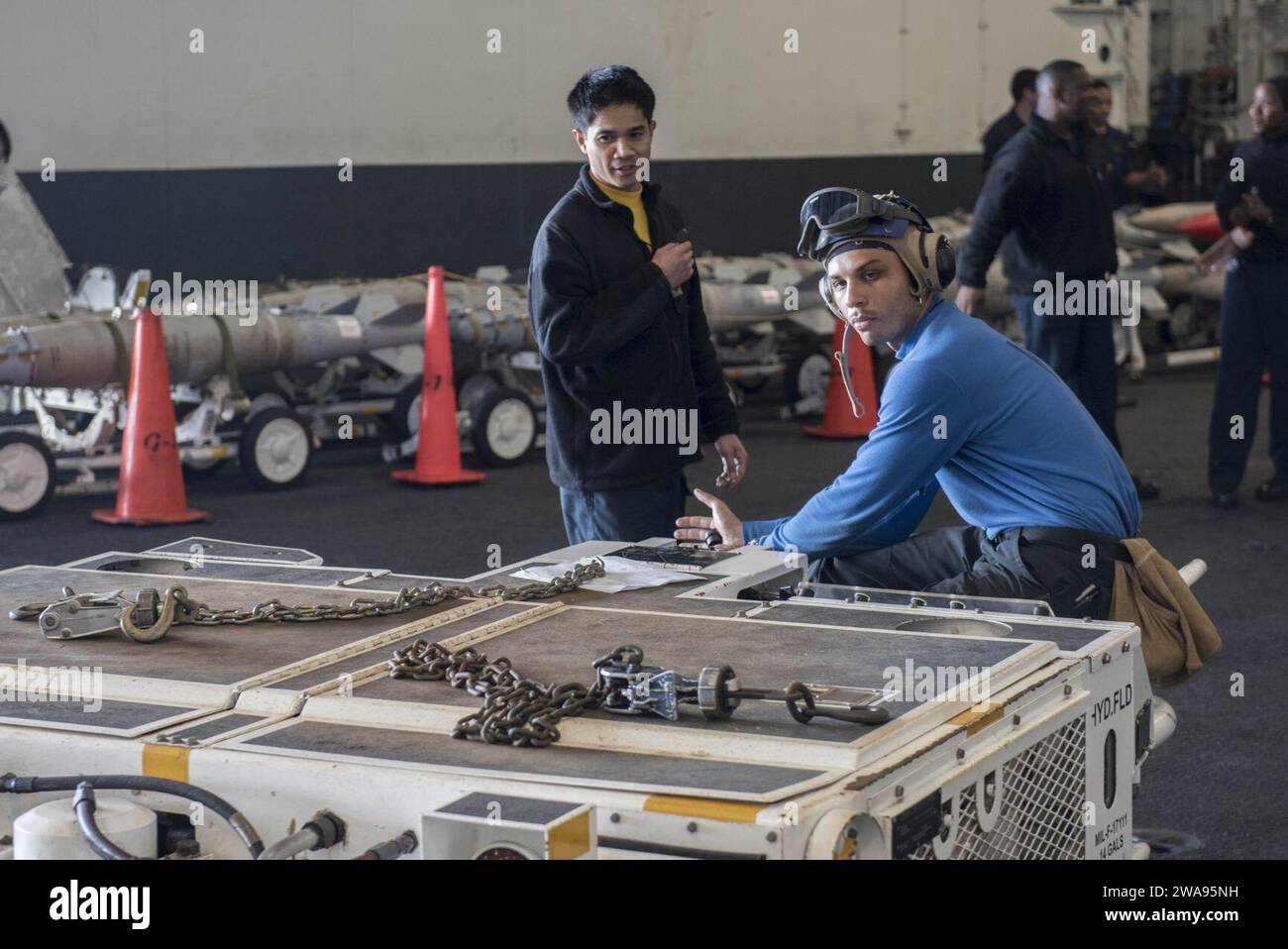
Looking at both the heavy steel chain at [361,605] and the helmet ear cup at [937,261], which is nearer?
the heavy steel chain at [361,605]

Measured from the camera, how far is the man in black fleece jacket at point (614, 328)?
3.62m

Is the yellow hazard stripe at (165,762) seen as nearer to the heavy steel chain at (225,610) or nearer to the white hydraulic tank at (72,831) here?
the white hydraulic tank at (72,831)

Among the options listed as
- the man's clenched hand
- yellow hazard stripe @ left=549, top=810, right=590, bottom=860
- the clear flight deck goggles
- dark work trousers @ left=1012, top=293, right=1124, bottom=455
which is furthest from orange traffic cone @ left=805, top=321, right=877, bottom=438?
yellow hazard stripe @ left=549, top=810, right=590, bottom=860

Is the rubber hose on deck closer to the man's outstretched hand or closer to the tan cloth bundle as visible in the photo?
the man's outstretched hand

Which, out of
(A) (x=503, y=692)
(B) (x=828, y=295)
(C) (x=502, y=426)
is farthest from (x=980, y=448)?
(C) (x=502, y=426)

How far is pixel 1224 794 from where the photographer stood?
3801 mm

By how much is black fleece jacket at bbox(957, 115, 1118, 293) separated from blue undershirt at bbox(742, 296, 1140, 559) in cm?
357

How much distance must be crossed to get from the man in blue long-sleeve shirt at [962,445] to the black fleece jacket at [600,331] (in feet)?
2.17

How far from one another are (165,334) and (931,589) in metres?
4.95

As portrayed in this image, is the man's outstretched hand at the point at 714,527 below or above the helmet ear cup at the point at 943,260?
below

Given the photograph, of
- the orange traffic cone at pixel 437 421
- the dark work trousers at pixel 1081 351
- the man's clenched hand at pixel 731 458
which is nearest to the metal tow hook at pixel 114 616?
the man's clenched hand at pixel 731 458
